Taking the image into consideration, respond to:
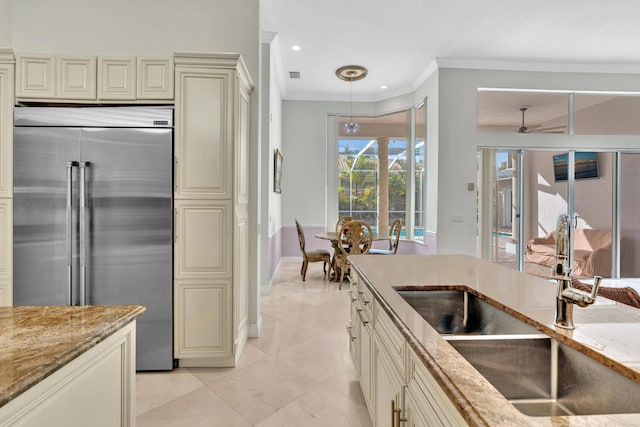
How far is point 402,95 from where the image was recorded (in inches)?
255

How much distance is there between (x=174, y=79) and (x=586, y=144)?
6021 millimetres

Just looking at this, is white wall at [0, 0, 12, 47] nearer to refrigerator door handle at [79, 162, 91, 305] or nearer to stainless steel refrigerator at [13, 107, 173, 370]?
stainless steel refrigerator at [13, 107, 173, 370]

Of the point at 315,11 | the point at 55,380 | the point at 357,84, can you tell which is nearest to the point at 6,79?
the point at 55,380

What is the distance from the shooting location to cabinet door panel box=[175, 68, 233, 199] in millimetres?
2500

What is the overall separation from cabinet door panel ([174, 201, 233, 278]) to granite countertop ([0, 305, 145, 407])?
1207 millimetres

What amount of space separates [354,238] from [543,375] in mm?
3857

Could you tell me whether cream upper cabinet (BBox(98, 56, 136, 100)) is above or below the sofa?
above

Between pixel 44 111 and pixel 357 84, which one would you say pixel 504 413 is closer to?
pixel 44 111

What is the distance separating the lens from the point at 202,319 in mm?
2527

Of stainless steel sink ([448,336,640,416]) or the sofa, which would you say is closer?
stainless steel sink ([448,336,640,416])

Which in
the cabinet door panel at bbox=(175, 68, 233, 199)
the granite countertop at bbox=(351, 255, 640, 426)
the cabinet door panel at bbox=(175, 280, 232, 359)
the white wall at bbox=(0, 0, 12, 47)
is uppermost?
the white wall at bbox=(0, 0, 12, 47)

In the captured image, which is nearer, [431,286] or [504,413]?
[504,413]

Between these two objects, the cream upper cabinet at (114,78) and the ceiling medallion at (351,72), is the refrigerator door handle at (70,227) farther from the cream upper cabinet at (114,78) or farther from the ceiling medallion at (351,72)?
the ceiling medallion at (351,72)

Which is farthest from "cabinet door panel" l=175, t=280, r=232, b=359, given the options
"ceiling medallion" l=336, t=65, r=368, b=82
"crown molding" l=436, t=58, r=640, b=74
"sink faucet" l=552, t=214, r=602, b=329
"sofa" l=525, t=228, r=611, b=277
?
"sofa" l=525, t=228, r=611, b=277
